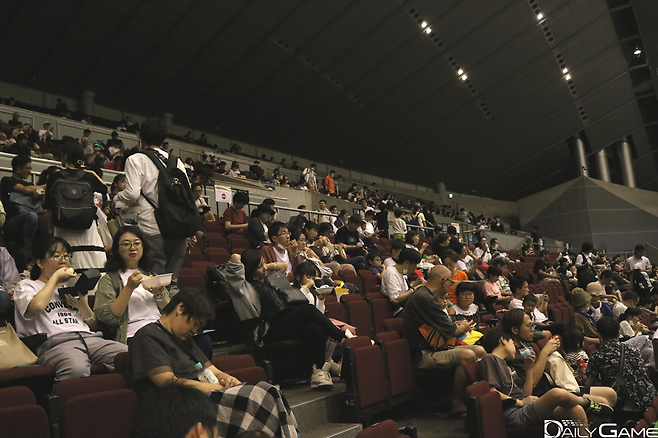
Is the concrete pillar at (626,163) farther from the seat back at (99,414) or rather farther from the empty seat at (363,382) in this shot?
the seat back at (99,414)

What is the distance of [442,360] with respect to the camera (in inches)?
185

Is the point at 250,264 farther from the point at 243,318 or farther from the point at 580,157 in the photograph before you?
the point at 580,157

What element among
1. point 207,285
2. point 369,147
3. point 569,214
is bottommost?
point 207,285

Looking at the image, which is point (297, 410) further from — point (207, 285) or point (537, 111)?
point (537, 111)

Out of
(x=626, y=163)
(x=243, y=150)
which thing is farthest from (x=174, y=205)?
(x=626, y=163)

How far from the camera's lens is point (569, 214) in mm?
29000

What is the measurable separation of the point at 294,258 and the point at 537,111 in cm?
2070

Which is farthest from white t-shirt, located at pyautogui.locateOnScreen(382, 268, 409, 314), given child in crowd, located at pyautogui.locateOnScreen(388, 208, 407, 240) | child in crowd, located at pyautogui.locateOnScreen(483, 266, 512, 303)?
child in crowd, located at pyautogui.locateOnScreen(388, 208, 407, 240)

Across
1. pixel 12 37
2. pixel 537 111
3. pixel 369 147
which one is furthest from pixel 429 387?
pixel 537 111

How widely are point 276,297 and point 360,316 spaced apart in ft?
4.51

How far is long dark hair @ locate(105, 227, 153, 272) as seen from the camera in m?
3.53

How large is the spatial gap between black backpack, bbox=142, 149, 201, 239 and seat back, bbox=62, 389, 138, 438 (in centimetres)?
156

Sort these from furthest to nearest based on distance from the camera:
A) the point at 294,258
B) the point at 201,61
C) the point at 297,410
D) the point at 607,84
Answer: the point at 607,84
the point at 201,61
the point at 294,258
the point at 297,410

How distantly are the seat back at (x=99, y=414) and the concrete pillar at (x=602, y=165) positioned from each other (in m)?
30.1
